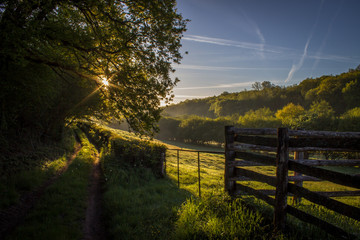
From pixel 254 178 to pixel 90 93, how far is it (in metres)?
14.9

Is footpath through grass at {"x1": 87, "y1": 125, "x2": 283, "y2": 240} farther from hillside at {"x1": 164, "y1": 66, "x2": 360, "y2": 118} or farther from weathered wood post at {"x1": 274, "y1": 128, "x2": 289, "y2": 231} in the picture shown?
hillside at {"x1": 164, "y1": 66, "x2": 360, "y2": 118}

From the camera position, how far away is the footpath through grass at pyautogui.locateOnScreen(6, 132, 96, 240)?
4.55 metres

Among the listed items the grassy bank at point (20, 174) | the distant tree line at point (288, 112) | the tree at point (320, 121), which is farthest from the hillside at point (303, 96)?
the grassy bank at point (20, 174)

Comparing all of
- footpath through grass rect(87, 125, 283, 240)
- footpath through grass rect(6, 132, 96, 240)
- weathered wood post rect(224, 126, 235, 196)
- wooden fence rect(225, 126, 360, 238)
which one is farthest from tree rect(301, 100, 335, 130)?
footpath through grass rect(6, 132, 96, 240)

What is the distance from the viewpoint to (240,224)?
152 inches

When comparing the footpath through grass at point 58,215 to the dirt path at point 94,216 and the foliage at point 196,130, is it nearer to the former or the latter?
the dirt path at point 94,216

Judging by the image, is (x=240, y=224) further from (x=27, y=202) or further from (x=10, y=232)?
(x=27, y=202)

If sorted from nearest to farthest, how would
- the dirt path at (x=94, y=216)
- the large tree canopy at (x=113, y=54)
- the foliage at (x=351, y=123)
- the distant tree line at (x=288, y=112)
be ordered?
A: the dirt path at (x=94, y=216) < the large tree canopy at (x=113, y=54) < the foliage at (x=351, y=123) < the distant tree line at (x=288, y=112)

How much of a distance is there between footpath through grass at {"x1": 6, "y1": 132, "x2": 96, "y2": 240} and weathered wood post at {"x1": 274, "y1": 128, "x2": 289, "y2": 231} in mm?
4802

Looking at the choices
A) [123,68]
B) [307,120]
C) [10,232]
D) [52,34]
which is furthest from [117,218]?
[307,120]

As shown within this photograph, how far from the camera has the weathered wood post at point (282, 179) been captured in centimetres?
369

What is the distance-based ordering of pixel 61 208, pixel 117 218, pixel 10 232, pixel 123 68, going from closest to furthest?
pixel 10 232 → pixel 117 218 → pixel 61 208 → pixel 123 68

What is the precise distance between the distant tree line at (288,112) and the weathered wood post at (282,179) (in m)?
45.4

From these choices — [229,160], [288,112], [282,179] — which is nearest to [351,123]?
[288,112]
